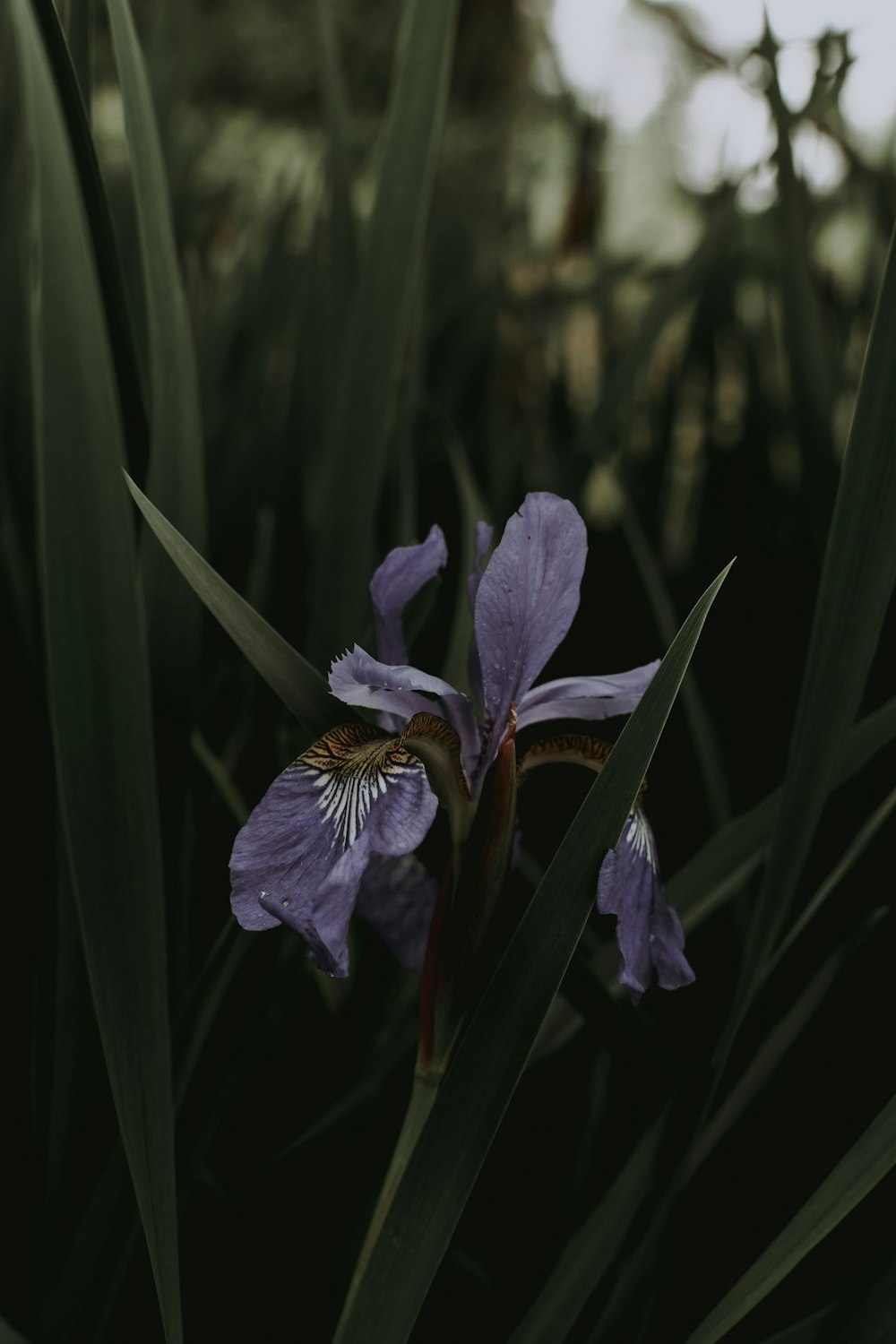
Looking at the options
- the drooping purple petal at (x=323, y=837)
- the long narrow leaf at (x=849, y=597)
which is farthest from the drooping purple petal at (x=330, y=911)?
the long narrow leaf at (x=849, y=597)

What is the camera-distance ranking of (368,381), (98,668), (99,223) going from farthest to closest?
(368,381)
(99,223)
(98,668)

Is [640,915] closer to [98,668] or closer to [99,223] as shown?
[98,668]

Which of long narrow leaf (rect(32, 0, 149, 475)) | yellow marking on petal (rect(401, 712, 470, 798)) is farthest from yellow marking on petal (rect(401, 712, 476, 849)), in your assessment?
long narrow leaf (rect(32, 0, 149, 475))

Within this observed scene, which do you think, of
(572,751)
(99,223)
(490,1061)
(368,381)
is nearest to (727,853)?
(572,751)

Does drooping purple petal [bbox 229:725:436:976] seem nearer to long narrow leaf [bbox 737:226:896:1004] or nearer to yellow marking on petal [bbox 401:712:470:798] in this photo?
yellow marking on petal [bbox 401:712:470:798]

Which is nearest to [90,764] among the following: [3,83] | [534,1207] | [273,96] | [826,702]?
[826,702]

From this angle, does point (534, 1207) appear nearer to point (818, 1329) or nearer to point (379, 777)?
point (818, 1329)

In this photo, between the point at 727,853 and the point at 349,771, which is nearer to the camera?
the point at 349,771
